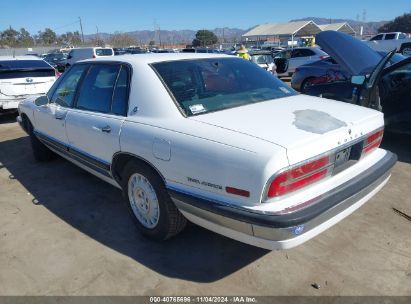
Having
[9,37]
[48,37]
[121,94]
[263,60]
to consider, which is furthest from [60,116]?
[48,37]

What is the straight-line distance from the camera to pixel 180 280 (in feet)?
9.32

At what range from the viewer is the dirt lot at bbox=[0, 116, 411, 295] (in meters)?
2.76

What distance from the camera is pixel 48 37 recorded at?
11144 cm

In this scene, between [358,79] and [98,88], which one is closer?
[98,88]

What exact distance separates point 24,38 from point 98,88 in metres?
115

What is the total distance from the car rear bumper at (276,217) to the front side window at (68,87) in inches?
81.5

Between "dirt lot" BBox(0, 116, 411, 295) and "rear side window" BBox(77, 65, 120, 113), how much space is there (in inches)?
44.7

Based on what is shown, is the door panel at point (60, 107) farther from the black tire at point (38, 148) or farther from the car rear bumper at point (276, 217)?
the car rear bumper at point (276, 217)

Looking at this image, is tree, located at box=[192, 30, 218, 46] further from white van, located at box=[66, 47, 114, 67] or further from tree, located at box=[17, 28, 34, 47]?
white van, located at box=[66, 47, 114, 67]

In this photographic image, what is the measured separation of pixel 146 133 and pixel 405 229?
2.51m

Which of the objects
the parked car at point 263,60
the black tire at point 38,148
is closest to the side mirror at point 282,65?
the parked car at point 263,60

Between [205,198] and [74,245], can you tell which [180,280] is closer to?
[205,198]

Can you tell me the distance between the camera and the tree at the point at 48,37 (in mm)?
109250

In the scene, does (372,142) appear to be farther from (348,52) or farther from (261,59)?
(261,59)
